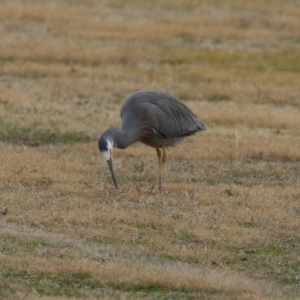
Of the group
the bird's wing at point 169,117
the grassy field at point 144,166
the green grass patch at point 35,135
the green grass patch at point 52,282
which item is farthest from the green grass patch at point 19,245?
the green grass patch at point 35,135

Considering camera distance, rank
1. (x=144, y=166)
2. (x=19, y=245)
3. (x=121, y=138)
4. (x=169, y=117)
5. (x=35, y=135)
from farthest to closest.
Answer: (x=35, y=135) → (x=144, y=166) → (x=169, y=117) → (x=121, y=138) → (x=19, y=245)

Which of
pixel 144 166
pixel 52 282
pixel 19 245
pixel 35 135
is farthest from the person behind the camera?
pixel 35 135

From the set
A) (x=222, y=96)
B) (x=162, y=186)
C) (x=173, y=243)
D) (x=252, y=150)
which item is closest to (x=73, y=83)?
(x=222, y=96)

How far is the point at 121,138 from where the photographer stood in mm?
10852

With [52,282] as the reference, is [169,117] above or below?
above

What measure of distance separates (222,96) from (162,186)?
6.71m

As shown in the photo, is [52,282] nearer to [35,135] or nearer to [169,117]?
[169,117]

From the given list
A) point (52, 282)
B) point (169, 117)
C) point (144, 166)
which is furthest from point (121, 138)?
point (52, 282)

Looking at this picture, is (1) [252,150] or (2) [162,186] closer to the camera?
(2) [162,186]

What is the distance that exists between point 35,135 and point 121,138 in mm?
3411

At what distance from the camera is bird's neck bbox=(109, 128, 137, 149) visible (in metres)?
10.8

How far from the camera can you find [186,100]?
693 inches

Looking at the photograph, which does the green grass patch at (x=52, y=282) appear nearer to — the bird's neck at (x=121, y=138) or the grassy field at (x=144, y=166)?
the grassy field at (x=144, y=166)

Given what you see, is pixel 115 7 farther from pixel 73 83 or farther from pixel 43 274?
pixel 43 274
